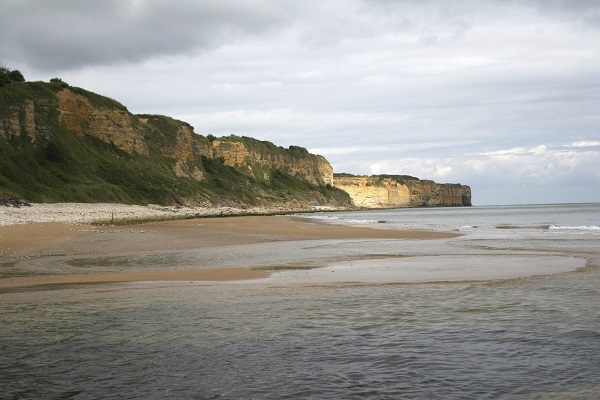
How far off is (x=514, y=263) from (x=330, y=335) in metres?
11.0

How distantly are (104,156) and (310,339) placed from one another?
9197 centimetres

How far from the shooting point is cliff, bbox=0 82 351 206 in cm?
7012

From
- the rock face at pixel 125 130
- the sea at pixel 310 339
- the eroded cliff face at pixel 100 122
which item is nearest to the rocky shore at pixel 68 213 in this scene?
the rock face at pixel 125 130

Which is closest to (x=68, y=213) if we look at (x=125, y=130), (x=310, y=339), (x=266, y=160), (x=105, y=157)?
(x=105, y=157)

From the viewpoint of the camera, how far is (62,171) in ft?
245

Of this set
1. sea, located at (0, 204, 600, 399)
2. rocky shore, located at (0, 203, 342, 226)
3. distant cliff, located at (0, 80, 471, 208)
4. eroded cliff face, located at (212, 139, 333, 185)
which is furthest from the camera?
eroded cliff face, located at (212, 139, 333, 185)

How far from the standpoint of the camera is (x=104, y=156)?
302 ft

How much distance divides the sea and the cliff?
55.8 meters

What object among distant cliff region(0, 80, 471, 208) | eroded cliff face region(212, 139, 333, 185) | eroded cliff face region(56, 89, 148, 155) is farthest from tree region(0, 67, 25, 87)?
eroded cliff face region(212, 139, 333, 185)

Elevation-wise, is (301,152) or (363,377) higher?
(301,152)

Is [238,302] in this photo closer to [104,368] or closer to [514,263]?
[104,368]

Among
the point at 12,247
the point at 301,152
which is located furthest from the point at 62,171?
the point at 301,152

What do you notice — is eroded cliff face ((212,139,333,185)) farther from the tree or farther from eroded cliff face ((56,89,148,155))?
the tree

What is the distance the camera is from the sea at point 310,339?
5137 mm
